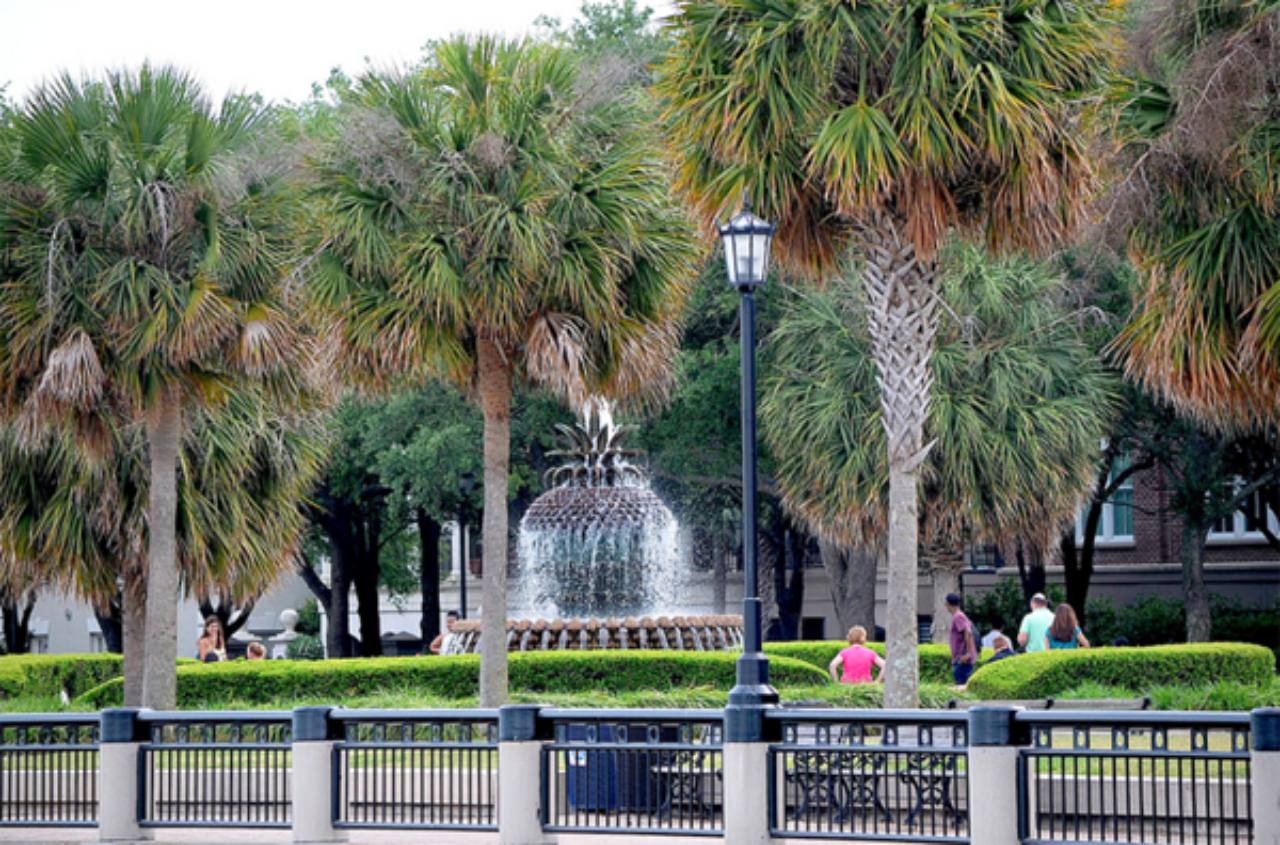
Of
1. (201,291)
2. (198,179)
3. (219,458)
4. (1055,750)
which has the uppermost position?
(198,179)

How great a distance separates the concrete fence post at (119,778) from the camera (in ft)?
47.8

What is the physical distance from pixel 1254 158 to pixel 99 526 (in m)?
16.2

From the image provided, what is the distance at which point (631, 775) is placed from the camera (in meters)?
13.7

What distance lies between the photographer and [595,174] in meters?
19.8

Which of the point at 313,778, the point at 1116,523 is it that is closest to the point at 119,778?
the point at 313,778

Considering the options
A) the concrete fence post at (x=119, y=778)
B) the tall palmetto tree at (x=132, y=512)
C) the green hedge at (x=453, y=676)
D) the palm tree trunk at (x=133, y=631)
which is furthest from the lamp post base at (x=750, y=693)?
the palm tree trunk at (x=133, y=631)

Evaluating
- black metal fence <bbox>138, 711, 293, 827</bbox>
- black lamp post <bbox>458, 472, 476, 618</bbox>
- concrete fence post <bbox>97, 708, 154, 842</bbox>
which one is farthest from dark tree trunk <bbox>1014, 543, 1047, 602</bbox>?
concrete fence post <bbox>97, 708, 154, 842</bbox>

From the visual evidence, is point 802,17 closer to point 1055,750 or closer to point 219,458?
point 1055,750

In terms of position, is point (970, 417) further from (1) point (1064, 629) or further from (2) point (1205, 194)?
(2) point (1205, 194)

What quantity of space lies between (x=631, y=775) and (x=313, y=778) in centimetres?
257

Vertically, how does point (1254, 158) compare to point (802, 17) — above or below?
below

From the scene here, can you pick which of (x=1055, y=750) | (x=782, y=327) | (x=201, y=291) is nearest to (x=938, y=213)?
(x=1055, y=750)

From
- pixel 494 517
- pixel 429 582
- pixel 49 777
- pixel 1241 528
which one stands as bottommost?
pixel 49 777

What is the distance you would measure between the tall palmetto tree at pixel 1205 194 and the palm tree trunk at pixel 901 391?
2.26 metres
